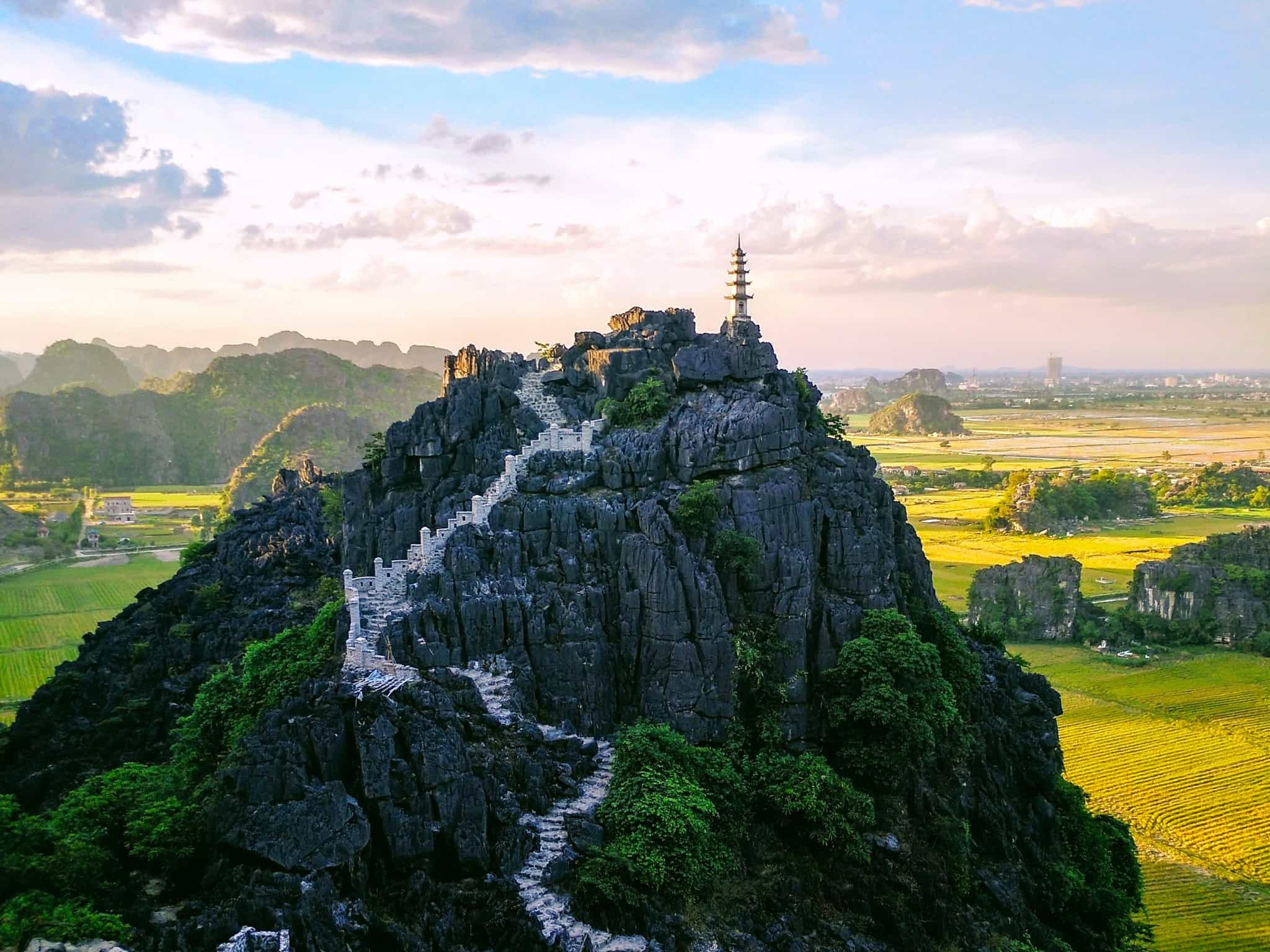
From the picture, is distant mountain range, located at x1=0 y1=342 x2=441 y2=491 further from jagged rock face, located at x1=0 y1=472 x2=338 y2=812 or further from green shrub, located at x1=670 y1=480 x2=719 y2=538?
green shrub, located at x1=670 y1=480 x2=719 y2=538

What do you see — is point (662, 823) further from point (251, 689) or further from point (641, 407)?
point (641, 407)

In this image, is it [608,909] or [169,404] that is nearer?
[608,909]

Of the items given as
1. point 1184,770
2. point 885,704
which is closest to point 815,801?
point 885,704

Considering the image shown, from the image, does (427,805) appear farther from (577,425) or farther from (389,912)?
(577,425)

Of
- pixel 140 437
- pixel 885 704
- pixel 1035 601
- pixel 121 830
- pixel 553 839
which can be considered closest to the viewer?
pixel 121 830

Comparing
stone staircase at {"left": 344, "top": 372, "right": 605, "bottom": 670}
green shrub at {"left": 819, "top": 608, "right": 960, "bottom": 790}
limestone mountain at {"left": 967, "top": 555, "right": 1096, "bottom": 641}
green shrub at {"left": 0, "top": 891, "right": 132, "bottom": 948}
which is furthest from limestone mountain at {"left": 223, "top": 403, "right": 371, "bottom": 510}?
green shrub at {"left": 0, "top": 891, "right": 132, "bottom": 948}

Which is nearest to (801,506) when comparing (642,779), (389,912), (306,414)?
(642,779)
